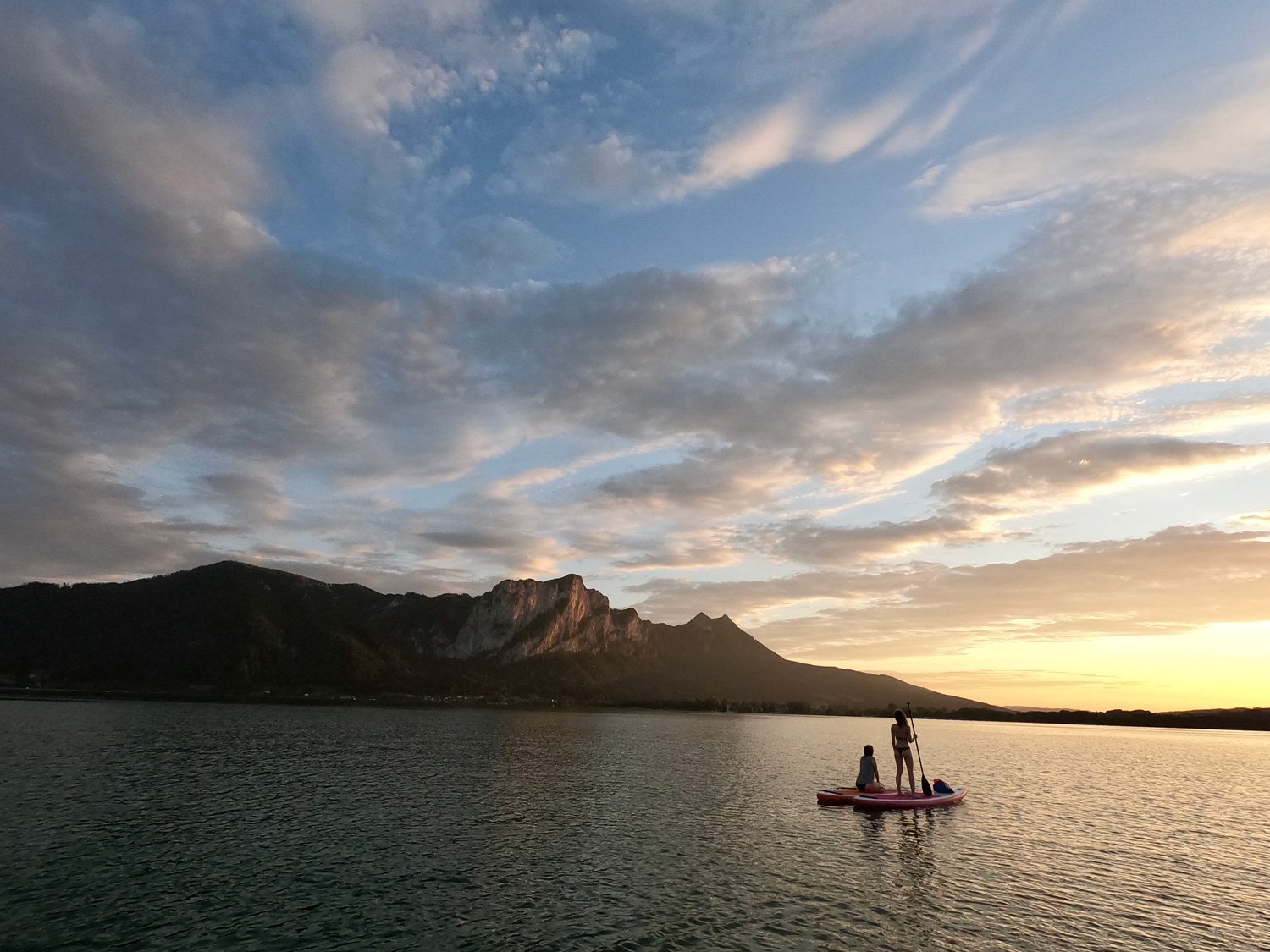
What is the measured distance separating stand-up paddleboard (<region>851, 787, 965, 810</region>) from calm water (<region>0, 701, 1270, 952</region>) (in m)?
1.21

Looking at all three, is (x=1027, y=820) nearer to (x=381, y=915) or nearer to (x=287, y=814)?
(x=381, y=915)

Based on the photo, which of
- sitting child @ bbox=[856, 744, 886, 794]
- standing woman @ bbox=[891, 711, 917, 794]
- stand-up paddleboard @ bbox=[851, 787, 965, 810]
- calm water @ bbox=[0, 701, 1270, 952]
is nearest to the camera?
calm water @ bbox=[0, 701, 1270, 952]

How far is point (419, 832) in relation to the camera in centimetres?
4603

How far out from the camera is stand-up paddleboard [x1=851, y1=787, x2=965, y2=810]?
59.0m

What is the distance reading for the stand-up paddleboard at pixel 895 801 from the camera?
59.0 meters

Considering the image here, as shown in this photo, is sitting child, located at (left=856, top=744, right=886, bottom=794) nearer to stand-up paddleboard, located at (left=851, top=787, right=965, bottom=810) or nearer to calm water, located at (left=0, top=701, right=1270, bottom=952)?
stand-up paddleboard, located at (left=851, top=787, right=965, bottom=810)

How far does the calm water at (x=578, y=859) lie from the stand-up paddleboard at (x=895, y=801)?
47.7 inches

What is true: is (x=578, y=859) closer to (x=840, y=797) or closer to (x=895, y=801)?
(x=840, y=797)

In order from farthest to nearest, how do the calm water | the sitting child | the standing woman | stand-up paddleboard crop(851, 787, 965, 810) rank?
the sitting child < the standing woman < stand-up paddleboard crop(851, 787, 965, 810) < the calm water

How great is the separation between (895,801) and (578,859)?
105 ft

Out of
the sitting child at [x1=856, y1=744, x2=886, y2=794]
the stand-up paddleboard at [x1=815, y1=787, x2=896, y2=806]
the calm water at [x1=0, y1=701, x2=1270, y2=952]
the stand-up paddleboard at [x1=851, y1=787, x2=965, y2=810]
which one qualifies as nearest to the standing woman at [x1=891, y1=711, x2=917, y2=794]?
the stand-up paddleboard at [x1=851, y1=787, x2=965, y2=810]

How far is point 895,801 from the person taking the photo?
59156 millimetres

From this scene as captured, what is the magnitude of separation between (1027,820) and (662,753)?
60.6 m

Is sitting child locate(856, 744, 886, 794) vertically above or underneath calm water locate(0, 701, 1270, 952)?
above
